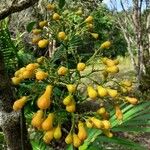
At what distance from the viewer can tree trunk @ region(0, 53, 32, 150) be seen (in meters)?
1.49

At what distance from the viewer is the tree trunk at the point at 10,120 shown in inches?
58.6

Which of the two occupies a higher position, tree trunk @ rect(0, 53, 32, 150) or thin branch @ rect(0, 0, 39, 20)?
thin branch @ rect(0, 0, 39, 20)

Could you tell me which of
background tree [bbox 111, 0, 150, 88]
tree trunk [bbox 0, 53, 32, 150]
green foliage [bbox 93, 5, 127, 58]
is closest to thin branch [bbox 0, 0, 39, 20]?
tree trunk [bbox 0, 53, 32, 150]

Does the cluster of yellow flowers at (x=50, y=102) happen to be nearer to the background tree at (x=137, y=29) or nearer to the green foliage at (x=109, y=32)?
the background tree at (x=137, y=29)

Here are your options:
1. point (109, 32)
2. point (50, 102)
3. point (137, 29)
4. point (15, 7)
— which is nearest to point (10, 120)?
point (50, 102)

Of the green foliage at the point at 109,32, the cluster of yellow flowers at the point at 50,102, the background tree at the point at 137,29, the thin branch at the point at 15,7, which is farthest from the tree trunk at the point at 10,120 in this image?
the green foliage at the point at 109,32

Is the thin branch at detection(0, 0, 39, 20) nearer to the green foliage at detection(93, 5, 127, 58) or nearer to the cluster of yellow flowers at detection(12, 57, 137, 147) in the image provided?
the cluster of yellow flowers at detection(12, 57, 137, 147)

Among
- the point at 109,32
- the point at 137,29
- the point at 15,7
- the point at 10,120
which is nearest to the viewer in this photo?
the point at 15,7

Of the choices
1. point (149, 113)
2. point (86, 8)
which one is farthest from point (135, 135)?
point (149, 113)

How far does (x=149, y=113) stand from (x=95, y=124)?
2.28ft

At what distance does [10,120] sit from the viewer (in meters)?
1.52

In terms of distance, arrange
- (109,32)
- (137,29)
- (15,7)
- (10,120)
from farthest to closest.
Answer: (109,32)
(137,29)
(10,120)
(15,7)

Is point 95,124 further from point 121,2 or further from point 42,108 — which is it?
point 121,2

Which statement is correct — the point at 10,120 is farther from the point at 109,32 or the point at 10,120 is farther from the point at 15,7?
the point at 109,32
